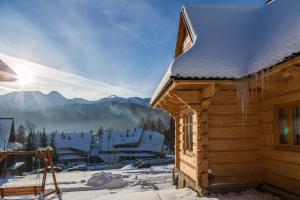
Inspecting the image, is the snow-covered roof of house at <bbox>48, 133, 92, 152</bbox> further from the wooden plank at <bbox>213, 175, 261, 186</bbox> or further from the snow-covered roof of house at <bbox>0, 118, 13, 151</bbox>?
the wooden plank at <bbox>213, 175, 261, 186</bbox>

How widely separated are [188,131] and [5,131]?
1980 centimetres

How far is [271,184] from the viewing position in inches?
300

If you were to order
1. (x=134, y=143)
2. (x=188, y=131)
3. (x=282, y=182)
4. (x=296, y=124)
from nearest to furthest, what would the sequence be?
1. (x=296, y=124)
2. (x=282, y=182)
3. (x=188, y=131)
4. (x=134, y=143)

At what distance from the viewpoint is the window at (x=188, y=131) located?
9335 mm

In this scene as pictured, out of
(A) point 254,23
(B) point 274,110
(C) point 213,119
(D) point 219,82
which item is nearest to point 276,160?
(B) point 274,110

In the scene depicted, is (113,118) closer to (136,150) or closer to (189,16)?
(136,150)

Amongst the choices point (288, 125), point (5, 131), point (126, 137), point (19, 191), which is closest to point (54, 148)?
point (126, 137)

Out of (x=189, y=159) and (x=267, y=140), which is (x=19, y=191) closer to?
(x=189, y=159)

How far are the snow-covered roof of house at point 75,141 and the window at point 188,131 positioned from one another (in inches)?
1920

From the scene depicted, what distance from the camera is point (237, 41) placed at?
7941 millimetres

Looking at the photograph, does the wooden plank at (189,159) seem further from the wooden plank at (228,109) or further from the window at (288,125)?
the window at (288,125)

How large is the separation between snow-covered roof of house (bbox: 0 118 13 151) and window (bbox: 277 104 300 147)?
65.2 ft

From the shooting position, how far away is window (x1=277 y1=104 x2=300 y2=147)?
677 centimetres

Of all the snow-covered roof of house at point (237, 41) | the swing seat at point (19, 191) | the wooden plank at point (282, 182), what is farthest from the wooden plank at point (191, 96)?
the swing seat at point (19, 191)
